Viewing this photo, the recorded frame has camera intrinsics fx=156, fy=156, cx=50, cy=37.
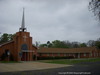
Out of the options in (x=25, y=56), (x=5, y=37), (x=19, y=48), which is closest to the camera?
(x=19, y=48)

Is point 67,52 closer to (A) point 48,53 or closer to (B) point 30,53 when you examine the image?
(A) point 48,53

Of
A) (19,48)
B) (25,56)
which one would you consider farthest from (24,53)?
(19,48)

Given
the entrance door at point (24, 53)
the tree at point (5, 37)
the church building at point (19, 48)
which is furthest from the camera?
the tree at point (5, 37)

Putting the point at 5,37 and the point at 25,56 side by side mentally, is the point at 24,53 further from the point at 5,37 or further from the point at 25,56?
the point at 5,37

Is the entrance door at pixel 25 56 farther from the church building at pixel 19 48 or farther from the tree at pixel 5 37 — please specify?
the tree at pixel 5 37

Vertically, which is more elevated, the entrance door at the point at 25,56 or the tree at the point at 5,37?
the tree at the point at 5,37

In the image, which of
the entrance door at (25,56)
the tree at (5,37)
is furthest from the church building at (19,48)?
the tree at (5,37)

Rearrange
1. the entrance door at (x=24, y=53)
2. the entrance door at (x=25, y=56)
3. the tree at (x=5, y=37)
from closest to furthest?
the entrance door at (x=24, y=53) < the entrance door at (x=25, y=56) < the tree at (x=5, y=37)

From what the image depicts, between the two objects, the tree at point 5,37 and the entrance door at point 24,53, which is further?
the tree at point 5,37

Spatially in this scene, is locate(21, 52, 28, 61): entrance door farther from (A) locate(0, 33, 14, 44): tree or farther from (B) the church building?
(A) locate(0, 33, 14, 44): tree

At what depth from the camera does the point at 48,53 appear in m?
56.8

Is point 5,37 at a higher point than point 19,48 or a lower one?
higher

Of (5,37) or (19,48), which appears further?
(5,37)

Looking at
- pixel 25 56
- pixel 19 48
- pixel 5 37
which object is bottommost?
pixel 25 56
